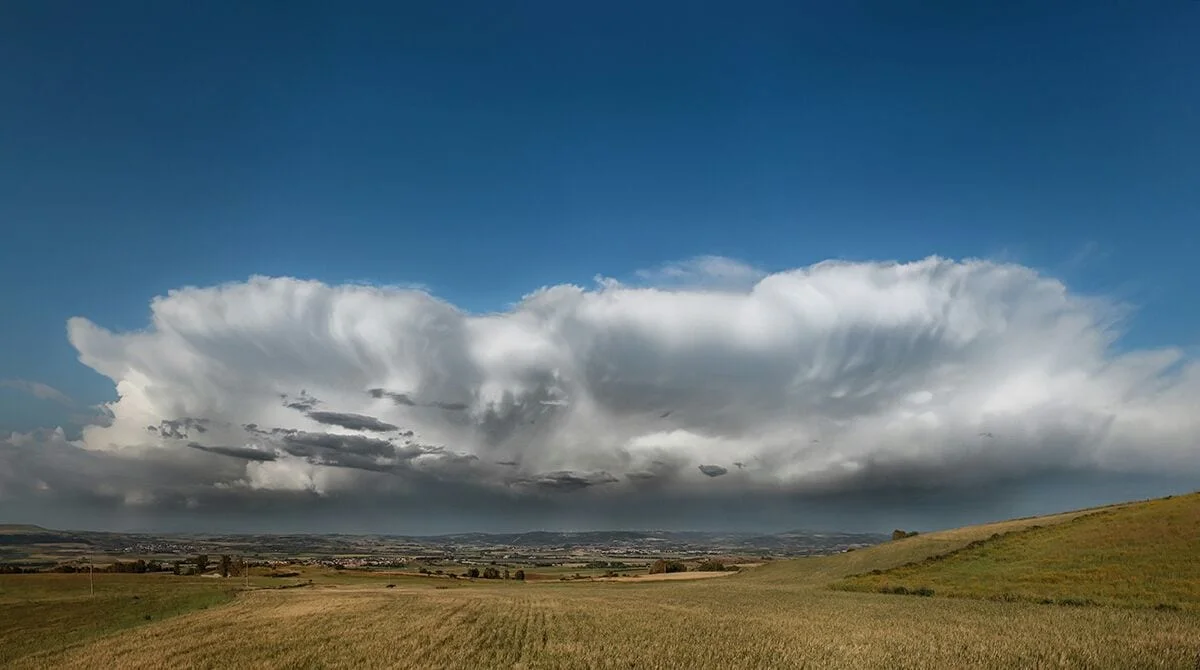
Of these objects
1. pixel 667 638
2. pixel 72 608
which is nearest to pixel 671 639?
pixel 667 638

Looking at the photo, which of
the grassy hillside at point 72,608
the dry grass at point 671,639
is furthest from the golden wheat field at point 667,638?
the grassy hillside at point 72,608

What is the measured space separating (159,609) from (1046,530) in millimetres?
92061

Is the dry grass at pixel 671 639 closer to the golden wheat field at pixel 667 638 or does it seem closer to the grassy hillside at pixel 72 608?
the golden wheat field at pixel 667 638

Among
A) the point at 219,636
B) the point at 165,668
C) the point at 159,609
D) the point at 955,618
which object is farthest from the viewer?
the point at 159,609

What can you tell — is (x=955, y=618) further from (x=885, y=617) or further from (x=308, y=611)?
(x=308, y=611)

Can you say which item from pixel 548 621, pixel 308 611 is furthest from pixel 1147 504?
pixel 308 611

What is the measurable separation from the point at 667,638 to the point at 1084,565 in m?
46.8

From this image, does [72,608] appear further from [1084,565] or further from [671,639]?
[1084,565]

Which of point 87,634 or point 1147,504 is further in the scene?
point 1147,504

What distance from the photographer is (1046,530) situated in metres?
81.7

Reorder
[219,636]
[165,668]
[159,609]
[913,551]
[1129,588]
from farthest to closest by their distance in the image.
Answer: [913,551] < [159,609] < [1129,588] < [219,636] < [165,668]

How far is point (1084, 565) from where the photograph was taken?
59.4m

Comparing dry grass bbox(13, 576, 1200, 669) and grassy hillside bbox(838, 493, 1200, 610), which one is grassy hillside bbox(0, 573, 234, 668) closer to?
dry grass bbox(13, 576, 1200, 669)

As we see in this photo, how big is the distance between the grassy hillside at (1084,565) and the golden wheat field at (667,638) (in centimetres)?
522
